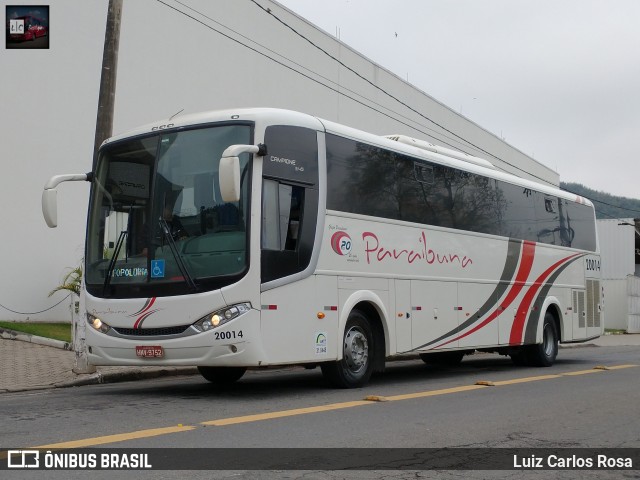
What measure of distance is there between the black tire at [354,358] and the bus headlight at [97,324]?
112 inches

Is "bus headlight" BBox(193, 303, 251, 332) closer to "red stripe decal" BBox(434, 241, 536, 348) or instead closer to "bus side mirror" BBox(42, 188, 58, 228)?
"bus side mirror" BBox(42, 188, 58, 228)

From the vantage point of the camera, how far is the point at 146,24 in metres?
22.3

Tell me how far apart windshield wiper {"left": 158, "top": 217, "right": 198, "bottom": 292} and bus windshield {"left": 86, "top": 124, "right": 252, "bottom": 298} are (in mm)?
12

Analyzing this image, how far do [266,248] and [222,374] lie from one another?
9.78 ft

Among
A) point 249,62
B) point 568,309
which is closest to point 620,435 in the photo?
point 568,309

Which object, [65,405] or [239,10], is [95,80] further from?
[65,405]

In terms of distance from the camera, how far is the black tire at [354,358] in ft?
37.3

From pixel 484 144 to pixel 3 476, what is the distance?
135ft

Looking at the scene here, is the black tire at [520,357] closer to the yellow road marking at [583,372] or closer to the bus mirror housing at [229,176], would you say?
the yellow road marking at [583,372]

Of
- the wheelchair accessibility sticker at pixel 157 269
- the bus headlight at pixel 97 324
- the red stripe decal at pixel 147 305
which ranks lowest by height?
the bus headlight at pixel 97 324

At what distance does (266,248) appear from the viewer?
10.1m

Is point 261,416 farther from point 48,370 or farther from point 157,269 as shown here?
point 48,370

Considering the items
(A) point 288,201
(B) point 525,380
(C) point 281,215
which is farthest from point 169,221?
(B) point 525,380

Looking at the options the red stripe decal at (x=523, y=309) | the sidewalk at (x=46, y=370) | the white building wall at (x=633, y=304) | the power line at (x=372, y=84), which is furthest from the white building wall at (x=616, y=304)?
the sidewalk at (x=46, y=370)
